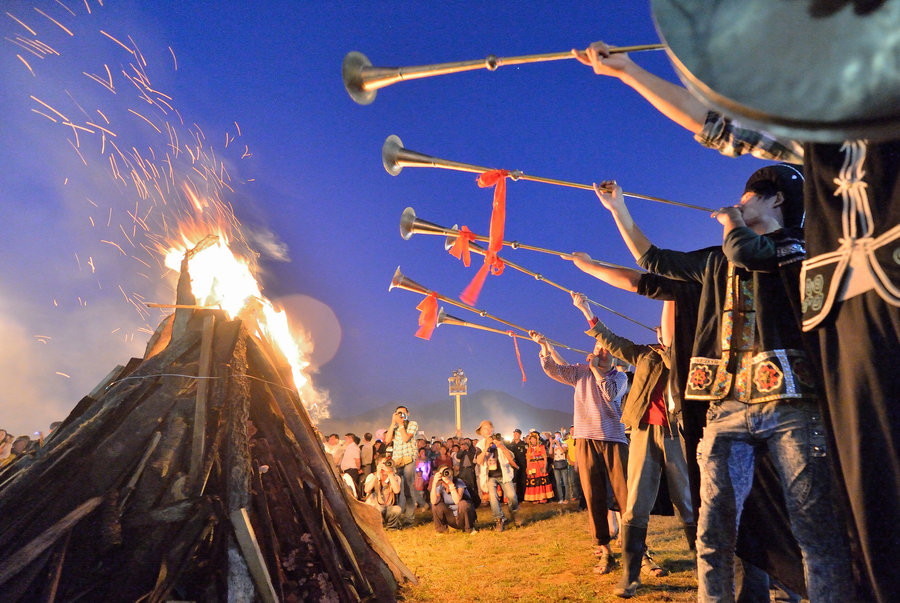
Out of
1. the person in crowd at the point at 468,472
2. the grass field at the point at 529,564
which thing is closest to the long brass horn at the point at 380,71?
the grass field at the point at 529,564

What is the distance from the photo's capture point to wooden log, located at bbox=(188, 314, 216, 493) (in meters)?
4.18

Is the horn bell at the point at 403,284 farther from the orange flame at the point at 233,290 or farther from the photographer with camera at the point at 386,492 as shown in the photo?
the photographer with camera at the point at 386,492

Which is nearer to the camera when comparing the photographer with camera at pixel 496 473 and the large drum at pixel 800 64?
the large drum at pixel 800 64

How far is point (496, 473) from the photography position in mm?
12117

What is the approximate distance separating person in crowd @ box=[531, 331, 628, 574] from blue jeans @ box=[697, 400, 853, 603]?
146 inches

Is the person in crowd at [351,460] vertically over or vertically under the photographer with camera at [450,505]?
over

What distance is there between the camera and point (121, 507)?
3785 millimetres

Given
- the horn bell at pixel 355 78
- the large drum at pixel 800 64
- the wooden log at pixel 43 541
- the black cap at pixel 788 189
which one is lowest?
the wooden log at pixel 43 541

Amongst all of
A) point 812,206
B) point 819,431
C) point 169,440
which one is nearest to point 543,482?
point 169,440

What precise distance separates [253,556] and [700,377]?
3389 mm

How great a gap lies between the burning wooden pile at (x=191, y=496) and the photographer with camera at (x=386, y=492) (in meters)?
6.41

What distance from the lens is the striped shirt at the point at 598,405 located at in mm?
6453

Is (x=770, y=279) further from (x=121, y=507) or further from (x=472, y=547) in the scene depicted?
(x=472, y=547)

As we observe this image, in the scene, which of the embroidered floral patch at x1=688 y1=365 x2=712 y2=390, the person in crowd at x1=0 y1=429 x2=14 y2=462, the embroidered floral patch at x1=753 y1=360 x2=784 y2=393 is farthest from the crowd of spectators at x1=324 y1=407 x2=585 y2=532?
the embroidered floral patch at x1=753 y1=360 x2=784 y2=393
